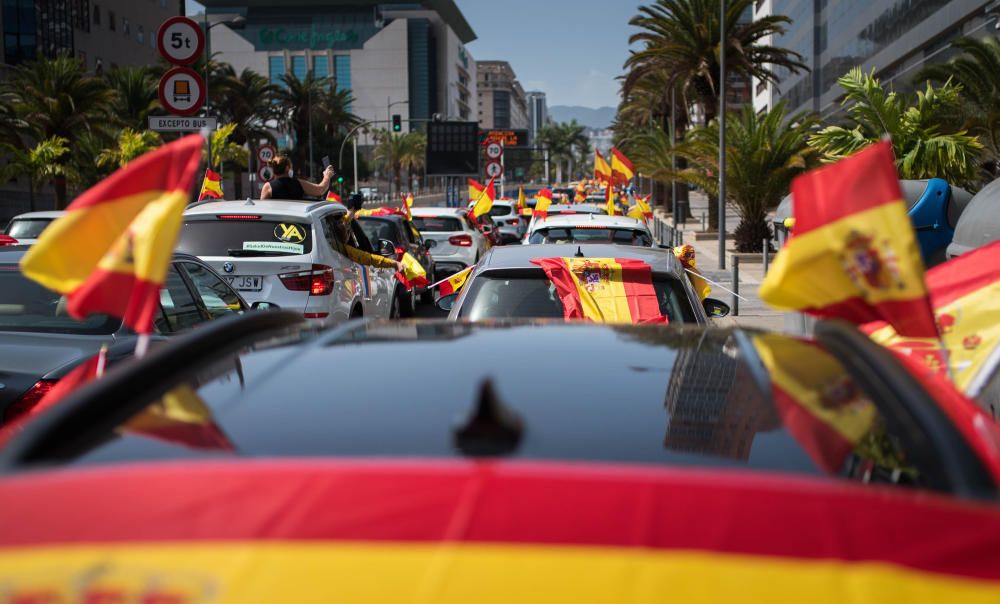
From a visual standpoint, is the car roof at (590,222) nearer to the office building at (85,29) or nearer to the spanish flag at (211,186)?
the spanish flag at (211,186)

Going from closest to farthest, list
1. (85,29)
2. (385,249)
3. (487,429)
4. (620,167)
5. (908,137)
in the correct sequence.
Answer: (487,429)
(385,249)
(908,137)
(620,167)
(85,29)

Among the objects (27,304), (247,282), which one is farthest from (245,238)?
(27,304)

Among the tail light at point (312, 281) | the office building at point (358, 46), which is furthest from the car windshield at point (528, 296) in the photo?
the office building at point (358, 46)

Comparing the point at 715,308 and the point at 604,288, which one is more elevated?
the point at 604,288

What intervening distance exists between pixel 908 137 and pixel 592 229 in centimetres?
992

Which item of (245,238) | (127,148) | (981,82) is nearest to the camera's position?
(245,238)

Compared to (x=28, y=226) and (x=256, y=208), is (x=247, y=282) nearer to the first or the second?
(x=256, y=208)

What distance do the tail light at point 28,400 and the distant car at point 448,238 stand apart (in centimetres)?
1580

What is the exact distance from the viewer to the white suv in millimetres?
10859

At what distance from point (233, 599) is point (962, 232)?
9.13 m

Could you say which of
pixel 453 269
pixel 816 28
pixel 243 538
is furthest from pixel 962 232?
pixel 816 28

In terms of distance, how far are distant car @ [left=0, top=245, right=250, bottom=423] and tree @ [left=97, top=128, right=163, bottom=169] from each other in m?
36.4

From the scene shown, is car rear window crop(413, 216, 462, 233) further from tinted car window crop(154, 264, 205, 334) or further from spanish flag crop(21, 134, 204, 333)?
spanish flag crop(21, 134, 204, 333)

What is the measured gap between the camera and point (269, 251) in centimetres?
1102
